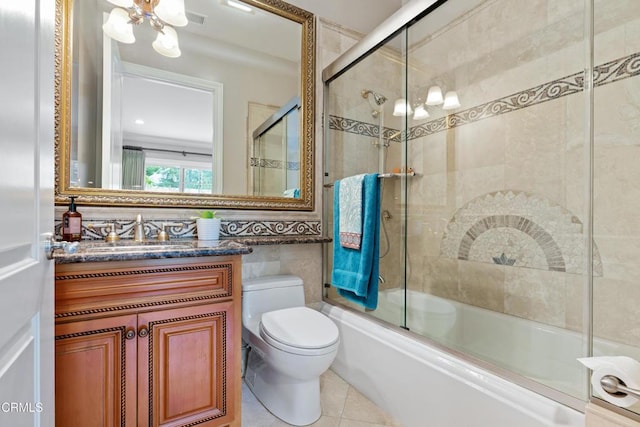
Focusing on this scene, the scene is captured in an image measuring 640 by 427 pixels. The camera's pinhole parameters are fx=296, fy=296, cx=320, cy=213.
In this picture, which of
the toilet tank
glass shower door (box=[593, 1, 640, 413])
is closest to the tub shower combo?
glass shower door (box=[593, 1, 640, 413])

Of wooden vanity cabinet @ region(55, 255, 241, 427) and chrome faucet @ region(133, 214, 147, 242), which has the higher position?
chrome faucet @ region(133, 214, 147, 242)

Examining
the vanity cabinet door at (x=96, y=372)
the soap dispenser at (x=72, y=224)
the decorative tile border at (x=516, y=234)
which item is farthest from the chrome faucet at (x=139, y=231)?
the decorative tile border at (x=516, y=234)

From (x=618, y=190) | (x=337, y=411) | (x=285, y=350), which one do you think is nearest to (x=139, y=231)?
(x=285, y=350)

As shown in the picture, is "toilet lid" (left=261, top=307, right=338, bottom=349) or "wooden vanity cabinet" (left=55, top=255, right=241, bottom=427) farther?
"toilet lid" (left=261, top=307, right=338, bottom=349)

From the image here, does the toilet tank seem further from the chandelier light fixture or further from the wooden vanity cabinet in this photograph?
the chandelier light fixture

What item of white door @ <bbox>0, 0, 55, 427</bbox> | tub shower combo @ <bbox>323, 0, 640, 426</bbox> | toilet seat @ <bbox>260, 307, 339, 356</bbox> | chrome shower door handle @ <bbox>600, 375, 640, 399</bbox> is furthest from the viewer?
toilet seat @ <bbox>260, 307, 339, 356</bbox>

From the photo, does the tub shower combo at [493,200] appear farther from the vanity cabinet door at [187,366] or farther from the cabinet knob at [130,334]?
the cabinet knob at [130,334]

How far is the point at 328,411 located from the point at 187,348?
788 mm

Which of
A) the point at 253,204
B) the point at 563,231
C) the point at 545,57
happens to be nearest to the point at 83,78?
the point at 253,204

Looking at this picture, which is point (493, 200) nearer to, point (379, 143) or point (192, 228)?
point (379, 143)

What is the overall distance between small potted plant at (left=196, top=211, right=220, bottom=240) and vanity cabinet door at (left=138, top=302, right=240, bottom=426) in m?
0.48

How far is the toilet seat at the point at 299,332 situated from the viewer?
4.14 ft

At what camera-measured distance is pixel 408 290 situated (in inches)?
73.3

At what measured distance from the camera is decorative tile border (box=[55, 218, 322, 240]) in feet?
4.72
